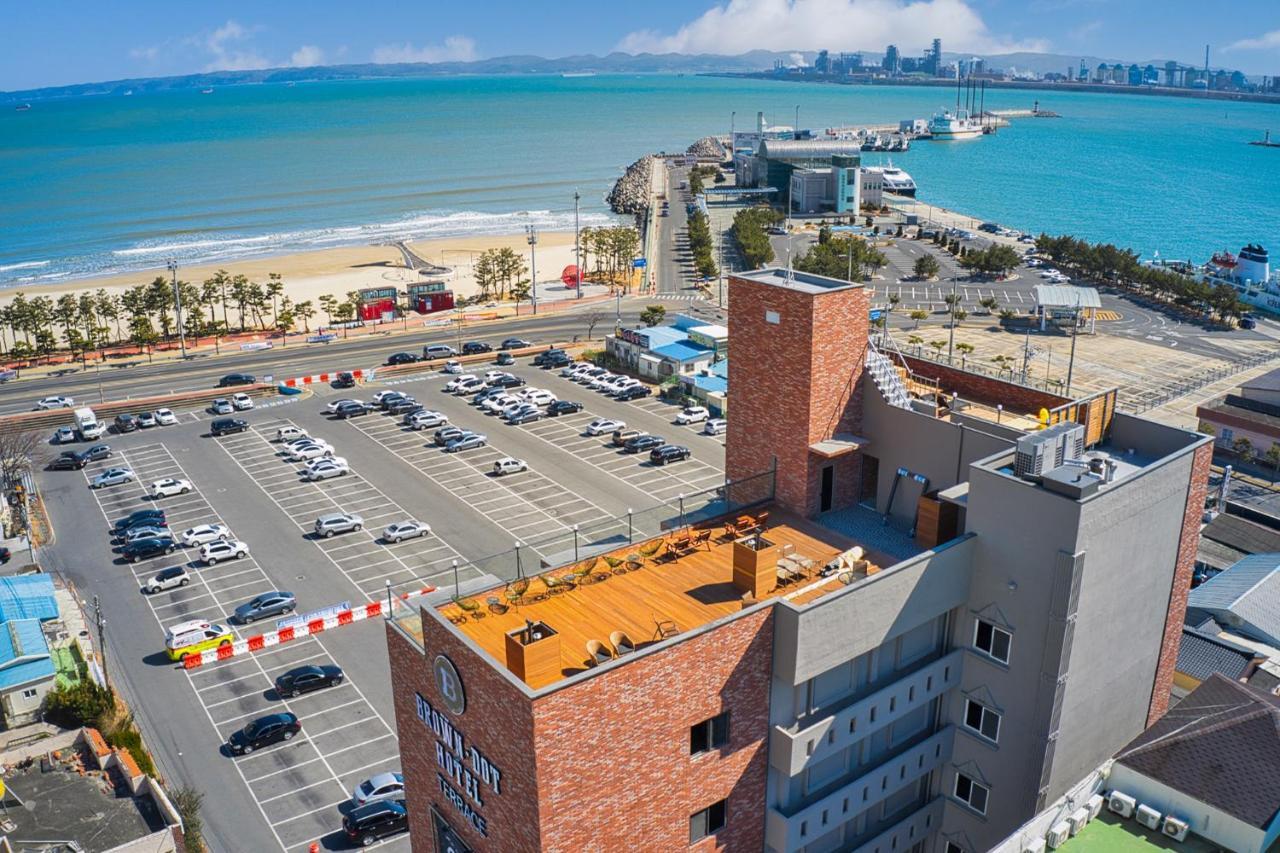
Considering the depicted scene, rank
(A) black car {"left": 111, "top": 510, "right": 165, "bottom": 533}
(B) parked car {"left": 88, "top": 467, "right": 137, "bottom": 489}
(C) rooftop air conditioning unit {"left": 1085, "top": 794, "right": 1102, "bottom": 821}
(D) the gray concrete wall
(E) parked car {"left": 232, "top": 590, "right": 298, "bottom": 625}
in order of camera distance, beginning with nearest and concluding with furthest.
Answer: (D) the gray concrete wall, (C) rooftop air conditioning unit {"left": 1085, "top": 794, "right": 1102, "bottom": 821}, (E) parked car {"left": 232, "top": 590, "right": 298, "bottom": 625}, (A) black car {"left": 111, "top": 510, "right": 165, "bottom": 533}, (B) parked car {"left": 88, "top": 467, "right": 137, "bottom": 489}

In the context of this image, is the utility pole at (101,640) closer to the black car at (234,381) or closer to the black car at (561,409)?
the black car at (561,409)

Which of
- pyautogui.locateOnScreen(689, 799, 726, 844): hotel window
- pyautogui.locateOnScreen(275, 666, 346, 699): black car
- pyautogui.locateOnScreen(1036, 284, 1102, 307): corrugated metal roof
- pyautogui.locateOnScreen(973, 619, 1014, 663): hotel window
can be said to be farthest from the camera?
pyautogui.locateOnScreen(1036, 284, 1102, 307): corrugated metal roof

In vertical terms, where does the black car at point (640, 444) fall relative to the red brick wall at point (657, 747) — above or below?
below

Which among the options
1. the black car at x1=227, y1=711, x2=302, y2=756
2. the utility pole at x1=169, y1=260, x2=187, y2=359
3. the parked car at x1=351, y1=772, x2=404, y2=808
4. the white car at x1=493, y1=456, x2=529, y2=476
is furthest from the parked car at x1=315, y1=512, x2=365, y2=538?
the utility pole at x1=169, y1=260, x2=187, y2=359

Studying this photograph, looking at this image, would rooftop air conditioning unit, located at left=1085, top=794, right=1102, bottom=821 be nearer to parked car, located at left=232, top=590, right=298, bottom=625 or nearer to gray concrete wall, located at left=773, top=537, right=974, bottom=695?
gray concrete wall, located at left=773, top=537, right=974, bottom=695

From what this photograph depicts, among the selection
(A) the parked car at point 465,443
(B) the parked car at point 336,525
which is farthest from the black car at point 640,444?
(B) the parked car at point 336,525

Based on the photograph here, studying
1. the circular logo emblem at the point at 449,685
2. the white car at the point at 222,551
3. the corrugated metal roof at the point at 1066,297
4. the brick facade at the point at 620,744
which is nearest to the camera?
the brick facade at the point at 620,744

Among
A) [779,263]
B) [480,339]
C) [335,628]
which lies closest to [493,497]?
[335,628]

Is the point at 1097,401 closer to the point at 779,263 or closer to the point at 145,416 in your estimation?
the point at 145,416

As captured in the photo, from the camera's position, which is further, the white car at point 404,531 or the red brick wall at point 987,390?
the white car at point 404,531
